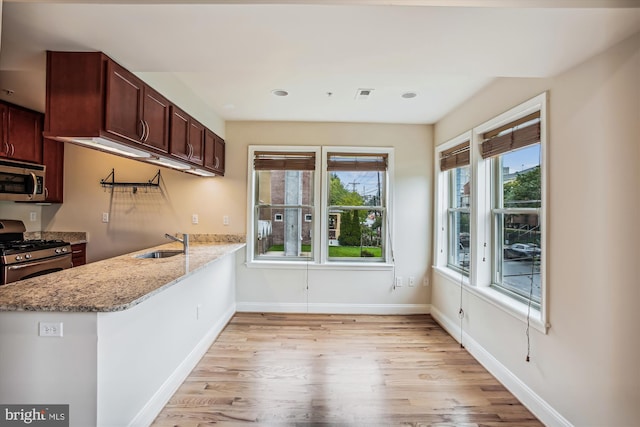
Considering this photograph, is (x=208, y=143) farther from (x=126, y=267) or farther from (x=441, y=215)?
(x=441, y=215)

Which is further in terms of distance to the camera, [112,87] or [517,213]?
[517,213]

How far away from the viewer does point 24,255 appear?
3012 millimetres

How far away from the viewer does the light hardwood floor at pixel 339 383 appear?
206 centimetres

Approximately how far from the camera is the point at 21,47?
68.1 inches

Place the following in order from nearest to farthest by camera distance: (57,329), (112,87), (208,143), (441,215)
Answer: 1. (57,329)
2. (112,87)
3. (208,143)
4. (441,215)

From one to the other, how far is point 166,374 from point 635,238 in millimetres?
2906

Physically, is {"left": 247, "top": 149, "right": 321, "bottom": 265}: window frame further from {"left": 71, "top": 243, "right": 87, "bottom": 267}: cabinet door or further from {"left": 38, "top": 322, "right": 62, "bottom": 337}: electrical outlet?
{"left": 38, "top": 322, "right": 62, "bottom": 337}: electrical outlet

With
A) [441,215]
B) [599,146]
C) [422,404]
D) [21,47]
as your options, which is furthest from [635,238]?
[21,47]

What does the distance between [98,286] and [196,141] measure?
70.6 inches

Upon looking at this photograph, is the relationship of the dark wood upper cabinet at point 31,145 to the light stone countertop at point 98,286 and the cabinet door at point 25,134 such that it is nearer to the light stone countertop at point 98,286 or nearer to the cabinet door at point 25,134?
the cabinet door at point 25,134

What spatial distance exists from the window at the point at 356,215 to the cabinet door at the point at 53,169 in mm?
3301

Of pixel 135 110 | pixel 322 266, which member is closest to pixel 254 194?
pixel 322 266

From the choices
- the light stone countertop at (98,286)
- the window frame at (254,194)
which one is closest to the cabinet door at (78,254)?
the light stone countertop at (98,286)

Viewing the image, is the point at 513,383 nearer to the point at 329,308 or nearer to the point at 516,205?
the point at 516,205
